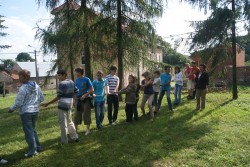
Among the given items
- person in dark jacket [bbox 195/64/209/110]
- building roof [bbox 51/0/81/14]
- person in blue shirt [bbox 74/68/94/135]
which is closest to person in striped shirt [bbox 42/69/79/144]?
person in blue shirt [bbox 74/68/94/135]

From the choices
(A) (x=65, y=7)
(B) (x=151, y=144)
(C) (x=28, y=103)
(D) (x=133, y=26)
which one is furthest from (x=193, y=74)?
(C) (x=28, y=103)

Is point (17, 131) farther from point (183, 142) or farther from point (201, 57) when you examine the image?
point (201, 57)

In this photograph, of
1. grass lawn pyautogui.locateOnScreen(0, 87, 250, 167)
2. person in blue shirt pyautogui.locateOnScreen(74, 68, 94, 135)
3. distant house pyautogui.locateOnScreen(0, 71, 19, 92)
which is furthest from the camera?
distant house pyautogui.locateOnScreen(0, 71, 19, 92)

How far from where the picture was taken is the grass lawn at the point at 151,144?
618cm

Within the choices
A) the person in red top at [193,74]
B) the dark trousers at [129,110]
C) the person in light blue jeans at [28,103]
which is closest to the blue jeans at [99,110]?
the dark trousers at [129,110]

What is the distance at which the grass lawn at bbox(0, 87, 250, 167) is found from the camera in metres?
6.18

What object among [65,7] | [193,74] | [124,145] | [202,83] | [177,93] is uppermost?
[65,7]

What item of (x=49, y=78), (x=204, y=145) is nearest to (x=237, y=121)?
(x=204, y=145)

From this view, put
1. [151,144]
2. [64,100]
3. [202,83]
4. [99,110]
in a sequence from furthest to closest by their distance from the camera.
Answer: [202,83]
[99,110]
[151,144]
[64,100]

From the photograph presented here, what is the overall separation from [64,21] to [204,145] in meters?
11.2

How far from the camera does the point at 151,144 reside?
727cm

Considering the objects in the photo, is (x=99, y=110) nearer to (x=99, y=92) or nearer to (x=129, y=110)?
(x=99, y=92)

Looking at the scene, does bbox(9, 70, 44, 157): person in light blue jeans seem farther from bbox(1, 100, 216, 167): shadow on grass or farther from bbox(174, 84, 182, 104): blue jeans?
bbox(174, 84, 182, 104): blue jeans

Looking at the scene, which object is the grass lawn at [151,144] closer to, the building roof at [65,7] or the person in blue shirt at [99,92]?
the person in blue shirt at [99,92]
